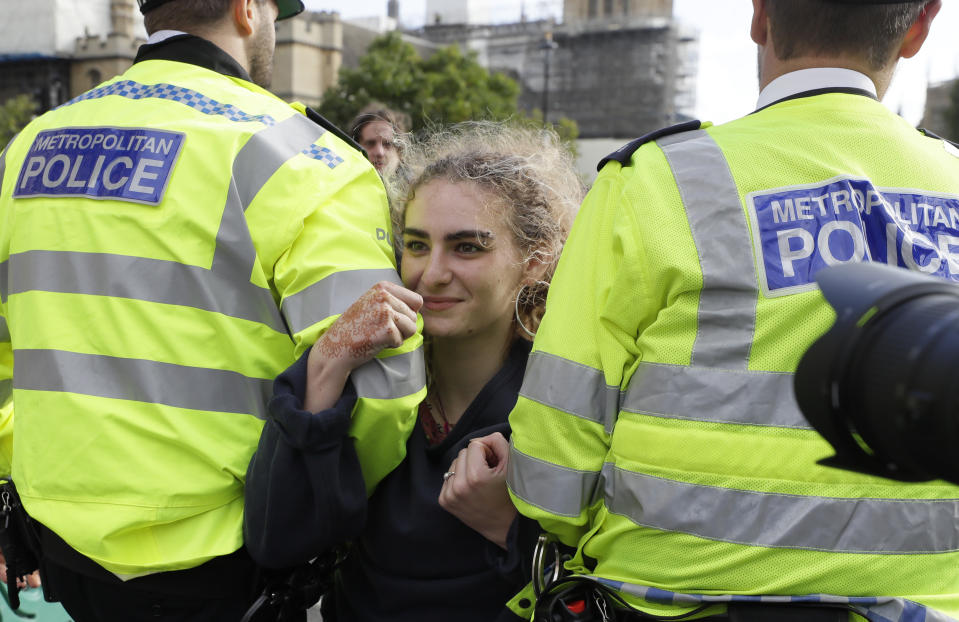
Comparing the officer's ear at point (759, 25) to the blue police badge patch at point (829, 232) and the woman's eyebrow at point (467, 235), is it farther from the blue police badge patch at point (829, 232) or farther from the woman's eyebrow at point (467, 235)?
the woman's eyebrow at point (467, 235)

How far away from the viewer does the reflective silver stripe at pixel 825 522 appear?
1448mm

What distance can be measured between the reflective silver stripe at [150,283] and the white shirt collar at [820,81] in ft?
3.89

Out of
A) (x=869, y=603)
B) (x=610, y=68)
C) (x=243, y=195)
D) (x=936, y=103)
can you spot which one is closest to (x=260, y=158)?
(x=243, y=195)

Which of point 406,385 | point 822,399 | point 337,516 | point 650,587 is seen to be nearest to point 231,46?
point 406,385

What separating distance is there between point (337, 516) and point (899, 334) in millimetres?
1323

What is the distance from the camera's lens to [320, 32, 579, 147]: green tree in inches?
1196

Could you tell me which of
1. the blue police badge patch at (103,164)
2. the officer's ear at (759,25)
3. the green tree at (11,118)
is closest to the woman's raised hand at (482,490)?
the blue police badge patch at (103,164)

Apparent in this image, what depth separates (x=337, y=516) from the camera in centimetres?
189

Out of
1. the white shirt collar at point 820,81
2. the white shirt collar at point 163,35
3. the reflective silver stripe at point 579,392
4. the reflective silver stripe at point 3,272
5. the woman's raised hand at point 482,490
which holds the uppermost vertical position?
the white shirt collar at point 163,35

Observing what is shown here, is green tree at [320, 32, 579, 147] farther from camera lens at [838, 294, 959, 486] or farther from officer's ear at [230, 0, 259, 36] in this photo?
camera lens at [838, 294, 959, 486]

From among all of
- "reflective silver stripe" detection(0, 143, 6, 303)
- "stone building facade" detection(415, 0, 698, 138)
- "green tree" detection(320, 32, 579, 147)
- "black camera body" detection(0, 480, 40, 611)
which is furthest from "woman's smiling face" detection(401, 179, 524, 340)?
"stone building facade" detection(415, 0, 698, 138)

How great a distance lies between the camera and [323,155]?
202 centimetres

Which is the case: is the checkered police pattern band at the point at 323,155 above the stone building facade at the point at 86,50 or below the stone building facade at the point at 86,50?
below

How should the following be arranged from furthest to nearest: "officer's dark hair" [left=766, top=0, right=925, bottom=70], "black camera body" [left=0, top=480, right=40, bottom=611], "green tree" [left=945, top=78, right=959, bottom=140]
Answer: "green tree" [left=945, top=78, right=959, bottom=140], "black camera body" [left=0, top=480, right=40, bottom=611], "officer's dark hair" [left=766, top=0, right=925, bottom=70]
